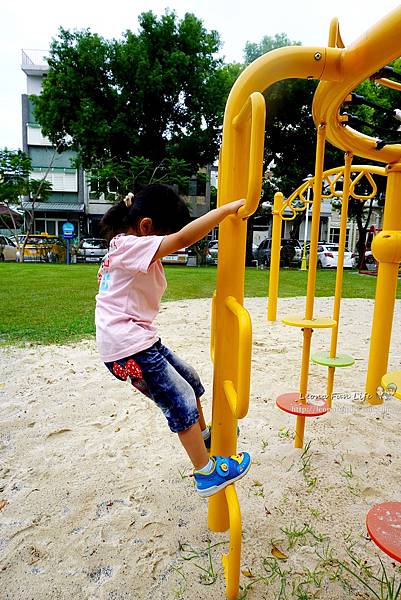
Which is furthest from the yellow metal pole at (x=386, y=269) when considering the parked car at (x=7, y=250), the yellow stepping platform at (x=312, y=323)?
the parked car at (x=7, y=250)

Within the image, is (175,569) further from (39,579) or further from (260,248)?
(260,248)

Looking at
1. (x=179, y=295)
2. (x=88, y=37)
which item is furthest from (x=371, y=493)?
(x=88, y=37)

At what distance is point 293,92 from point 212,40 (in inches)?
155

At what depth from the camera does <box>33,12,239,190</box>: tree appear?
1581cm

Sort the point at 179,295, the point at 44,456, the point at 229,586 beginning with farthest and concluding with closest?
the point at 179,295 < the point at 44,456 < the point at 229,586

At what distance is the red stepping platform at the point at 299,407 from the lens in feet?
5.78

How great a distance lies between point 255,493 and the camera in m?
1.72

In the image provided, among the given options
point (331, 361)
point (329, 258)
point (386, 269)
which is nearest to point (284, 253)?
point (329, 258)

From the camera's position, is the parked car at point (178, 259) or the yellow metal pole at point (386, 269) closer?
the yellow metal pole at point (386, 269)

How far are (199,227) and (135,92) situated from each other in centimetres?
1727

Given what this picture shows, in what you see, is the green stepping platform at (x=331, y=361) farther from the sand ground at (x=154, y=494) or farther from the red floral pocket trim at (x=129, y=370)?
the red floral pocket trim at (x=129, y=370)

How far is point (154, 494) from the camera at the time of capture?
1.72 meters

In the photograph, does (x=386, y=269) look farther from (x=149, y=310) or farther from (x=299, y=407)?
(x=149, y=310)

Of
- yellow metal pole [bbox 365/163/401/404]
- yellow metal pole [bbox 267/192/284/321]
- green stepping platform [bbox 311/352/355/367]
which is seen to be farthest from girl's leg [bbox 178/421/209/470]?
yellow metal pole [bbox 267/192/284/321]
